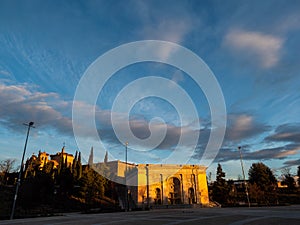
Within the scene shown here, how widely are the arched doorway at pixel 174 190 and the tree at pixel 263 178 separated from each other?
20371 millimetres

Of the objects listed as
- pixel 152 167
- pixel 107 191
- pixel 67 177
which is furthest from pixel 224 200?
pixel 67 177

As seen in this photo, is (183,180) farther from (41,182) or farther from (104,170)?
(41,182)

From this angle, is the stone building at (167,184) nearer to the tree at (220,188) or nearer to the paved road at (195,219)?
the tree at (220,188)

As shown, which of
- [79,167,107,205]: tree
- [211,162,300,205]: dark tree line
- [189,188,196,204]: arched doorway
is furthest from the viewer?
[189,188,196,204]: arched doorway

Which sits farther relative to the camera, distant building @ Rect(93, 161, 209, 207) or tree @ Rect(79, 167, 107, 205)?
distant building @ Rect(93, 161, 209, 207)

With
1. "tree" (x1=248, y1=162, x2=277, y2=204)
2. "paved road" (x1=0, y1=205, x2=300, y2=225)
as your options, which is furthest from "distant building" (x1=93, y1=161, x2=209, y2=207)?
"paved road" (x1=0, y1=205, x2=300, y2=225)

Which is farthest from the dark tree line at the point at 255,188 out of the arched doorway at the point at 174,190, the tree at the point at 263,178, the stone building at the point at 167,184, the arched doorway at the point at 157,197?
the arched doorway at the point at 157,197

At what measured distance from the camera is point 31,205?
36.8 meters

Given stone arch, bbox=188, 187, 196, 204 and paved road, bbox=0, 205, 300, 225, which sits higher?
stone arch, bbox=188, 187, 196, 204

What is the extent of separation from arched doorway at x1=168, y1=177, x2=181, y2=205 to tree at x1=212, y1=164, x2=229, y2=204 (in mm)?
8972

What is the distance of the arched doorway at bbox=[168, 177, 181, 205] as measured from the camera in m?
58.0

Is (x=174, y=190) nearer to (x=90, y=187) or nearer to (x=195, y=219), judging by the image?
(x=90, y=187)

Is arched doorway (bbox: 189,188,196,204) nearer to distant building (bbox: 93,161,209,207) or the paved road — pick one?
distant building (bbox: 93,161,209,207)

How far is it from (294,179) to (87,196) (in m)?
63.5
